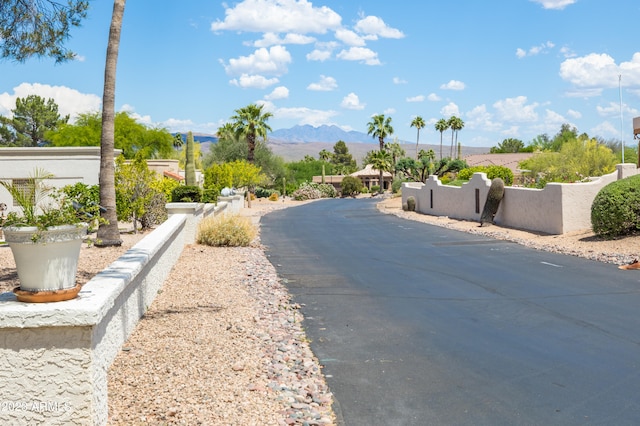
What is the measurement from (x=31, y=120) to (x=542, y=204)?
2766 inches

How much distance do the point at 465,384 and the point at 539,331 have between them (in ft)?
9.24

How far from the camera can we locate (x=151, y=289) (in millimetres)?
10695

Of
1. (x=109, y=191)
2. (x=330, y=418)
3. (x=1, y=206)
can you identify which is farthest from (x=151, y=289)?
(x=1, y=206)

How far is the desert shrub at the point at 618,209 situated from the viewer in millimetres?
19906

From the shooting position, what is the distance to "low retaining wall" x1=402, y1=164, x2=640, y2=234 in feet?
79.2

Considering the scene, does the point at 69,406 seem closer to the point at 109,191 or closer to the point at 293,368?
the point at 293,368

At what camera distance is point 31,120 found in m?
80.8

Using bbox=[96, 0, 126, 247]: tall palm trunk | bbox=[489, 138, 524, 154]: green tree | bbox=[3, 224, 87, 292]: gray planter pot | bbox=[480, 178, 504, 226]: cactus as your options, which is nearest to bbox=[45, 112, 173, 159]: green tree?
bbox=[480, 178, 504, 226]: cactus

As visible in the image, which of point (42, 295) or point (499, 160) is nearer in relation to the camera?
point (42, 295)

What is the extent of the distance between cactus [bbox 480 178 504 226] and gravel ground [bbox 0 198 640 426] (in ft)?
59.0

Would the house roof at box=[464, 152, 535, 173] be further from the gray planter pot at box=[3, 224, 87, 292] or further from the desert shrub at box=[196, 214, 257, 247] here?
the gray planter pot at box=[3, 224, 87, 292]

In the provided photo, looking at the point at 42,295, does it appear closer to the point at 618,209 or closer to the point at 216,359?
the point at 216,359

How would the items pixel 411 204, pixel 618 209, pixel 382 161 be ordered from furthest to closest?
pixel 382 161, pixel 411 204, pixel 618 209

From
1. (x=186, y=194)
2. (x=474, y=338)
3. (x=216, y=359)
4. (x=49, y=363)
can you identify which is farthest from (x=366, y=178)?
(x=49, y=363)
